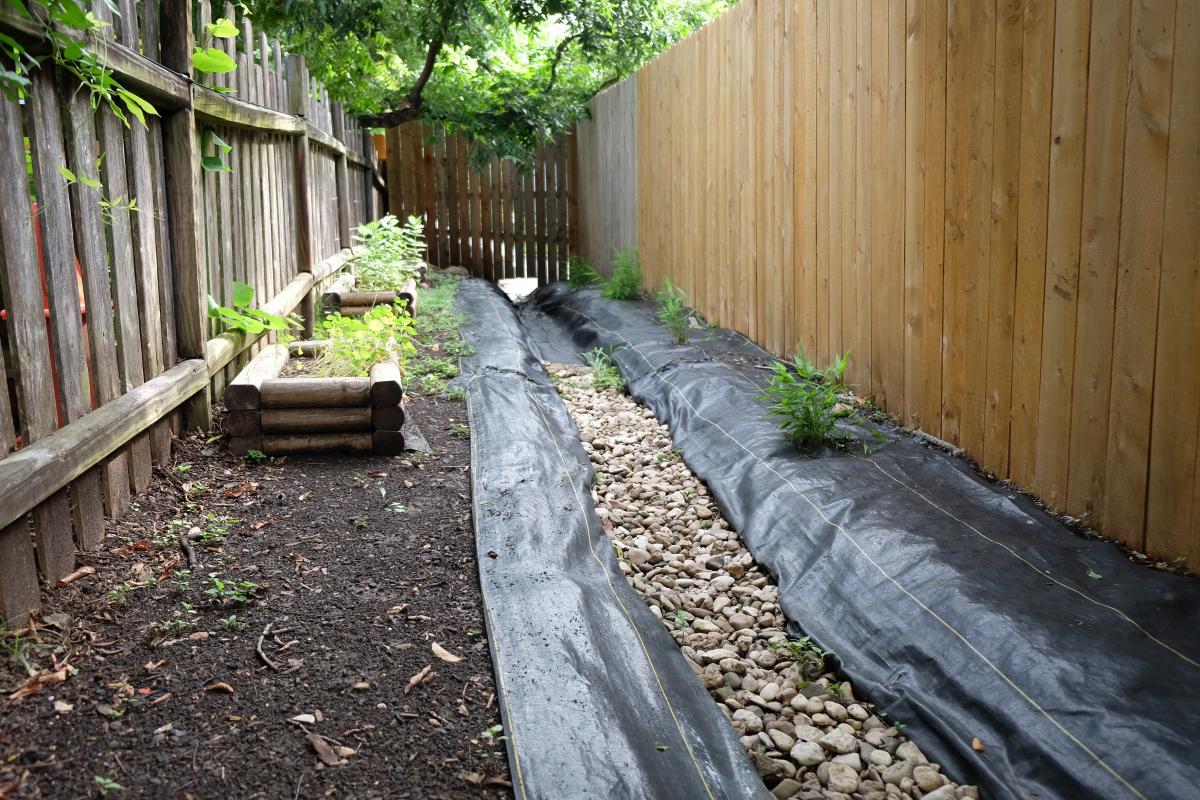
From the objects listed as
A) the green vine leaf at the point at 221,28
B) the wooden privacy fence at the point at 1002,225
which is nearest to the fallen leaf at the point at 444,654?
the wooden privacy fence at the point at 1002,225

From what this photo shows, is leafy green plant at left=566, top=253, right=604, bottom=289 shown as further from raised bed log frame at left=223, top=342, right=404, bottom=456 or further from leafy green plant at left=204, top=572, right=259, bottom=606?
leafy green plant at left=204, top=572, right=259, bottom=606

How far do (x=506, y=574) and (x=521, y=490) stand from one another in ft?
2.50

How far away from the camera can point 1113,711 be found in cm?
210

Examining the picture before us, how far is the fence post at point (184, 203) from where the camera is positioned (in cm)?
355

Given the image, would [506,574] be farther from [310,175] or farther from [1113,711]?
[310,175]

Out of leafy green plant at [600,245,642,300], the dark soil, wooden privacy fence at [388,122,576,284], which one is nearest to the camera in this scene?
the dark soil

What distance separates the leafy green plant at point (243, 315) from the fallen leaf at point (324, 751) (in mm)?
2513

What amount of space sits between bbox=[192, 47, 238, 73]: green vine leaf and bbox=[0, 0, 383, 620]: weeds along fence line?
0.20 feet

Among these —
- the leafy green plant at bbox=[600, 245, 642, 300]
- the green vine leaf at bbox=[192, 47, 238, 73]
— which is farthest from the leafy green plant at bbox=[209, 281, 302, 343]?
the leafy green plant at bbox=[600, 245, 642, 300]

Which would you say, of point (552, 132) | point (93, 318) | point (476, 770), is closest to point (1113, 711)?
point (476, 770)

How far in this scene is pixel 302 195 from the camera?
20.4 feet

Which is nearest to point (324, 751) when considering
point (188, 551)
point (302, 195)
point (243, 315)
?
point (188, 551)

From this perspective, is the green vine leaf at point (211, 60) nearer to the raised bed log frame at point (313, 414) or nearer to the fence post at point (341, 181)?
the raised bed log frame at point (313, 414)

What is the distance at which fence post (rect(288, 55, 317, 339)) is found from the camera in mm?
6086
